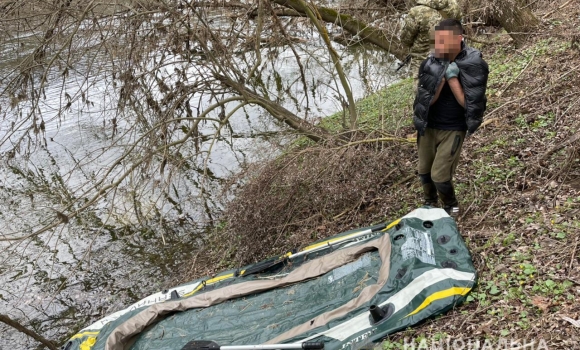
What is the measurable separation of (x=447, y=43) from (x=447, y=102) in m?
0.48

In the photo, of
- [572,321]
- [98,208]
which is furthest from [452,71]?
[98,208]

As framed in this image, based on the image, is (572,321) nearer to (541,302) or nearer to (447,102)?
(541,302)

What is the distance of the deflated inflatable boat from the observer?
3188mm

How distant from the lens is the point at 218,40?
Result: 19.1ft

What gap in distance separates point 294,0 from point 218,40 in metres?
1.51

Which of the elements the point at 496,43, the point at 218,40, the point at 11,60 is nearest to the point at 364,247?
the point at 218,40

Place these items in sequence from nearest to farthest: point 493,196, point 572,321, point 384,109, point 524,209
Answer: point 572,321 → point 524,209 → point 493,196 → point 384,109

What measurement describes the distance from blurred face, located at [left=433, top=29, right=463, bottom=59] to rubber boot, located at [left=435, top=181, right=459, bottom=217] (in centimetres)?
110

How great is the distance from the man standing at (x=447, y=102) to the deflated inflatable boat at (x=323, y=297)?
1.31 feet

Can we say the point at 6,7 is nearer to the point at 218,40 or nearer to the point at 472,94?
the point at 218,40

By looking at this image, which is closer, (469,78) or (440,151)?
(469,78)

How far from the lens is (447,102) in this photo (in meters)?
3.64

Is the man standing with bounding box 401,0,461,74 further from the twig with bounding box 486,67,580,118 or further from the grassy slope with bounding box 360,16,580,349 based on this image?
the twig with bounding box 486,67,580,118

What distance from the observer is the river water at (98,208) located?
578 centimetres
